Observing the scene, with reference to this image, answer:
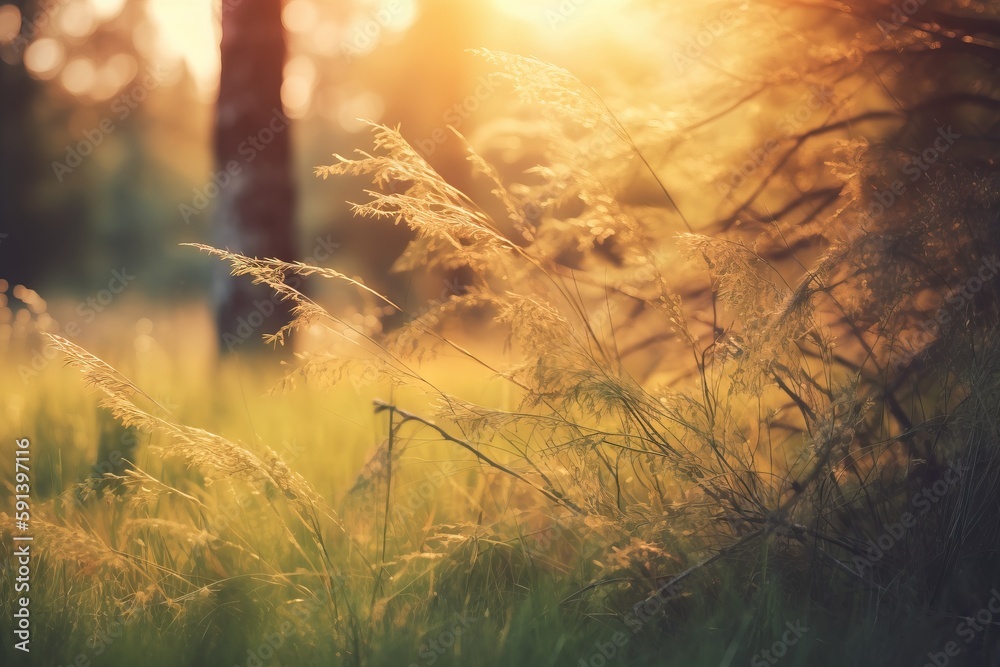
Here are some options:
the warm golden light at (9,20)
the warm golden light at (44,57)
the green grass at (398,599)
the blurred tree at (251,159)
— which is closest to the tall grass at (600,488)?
the green grass at (398,599)

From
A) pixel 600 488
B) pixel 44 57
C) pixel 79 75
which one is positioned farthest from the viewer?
pixel 79 75

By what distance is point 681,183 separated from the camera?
2.84 m

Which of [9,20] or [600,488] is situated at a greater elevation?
[9,20]

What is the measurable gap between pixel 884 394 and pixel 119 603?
1987 mm

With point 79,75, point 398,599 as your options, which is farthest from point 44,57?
point 398,599

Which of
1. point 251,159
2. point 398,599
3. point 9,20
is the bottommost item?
point 398,599

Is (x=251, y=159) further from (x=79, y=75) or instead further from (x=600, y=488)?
(x=79, y=75)

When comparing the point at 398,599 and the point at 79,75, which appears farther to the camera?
the point at 79,75

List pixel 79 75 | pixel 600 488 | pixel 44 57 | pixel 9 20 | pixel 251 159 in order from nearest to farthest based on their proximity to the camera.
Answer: pixel 600 488
pixel 251 159
pixel 9 20
pixel 44 57
pixel 79 75

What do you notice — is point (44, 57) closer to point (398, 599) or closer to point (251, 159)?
point (251, 159)

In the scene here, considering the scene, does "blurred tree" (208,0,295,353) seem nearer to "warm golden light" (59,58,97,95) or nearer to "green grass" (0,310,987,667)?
"green grass" (0,310,987,667)

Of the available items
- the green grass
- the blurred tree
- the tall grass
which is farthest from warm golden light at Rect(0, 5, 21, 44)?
the tall grass

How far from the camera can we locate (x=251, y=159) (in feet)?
14.3

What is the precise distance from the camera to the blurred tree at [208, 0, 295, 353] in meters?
4.29
